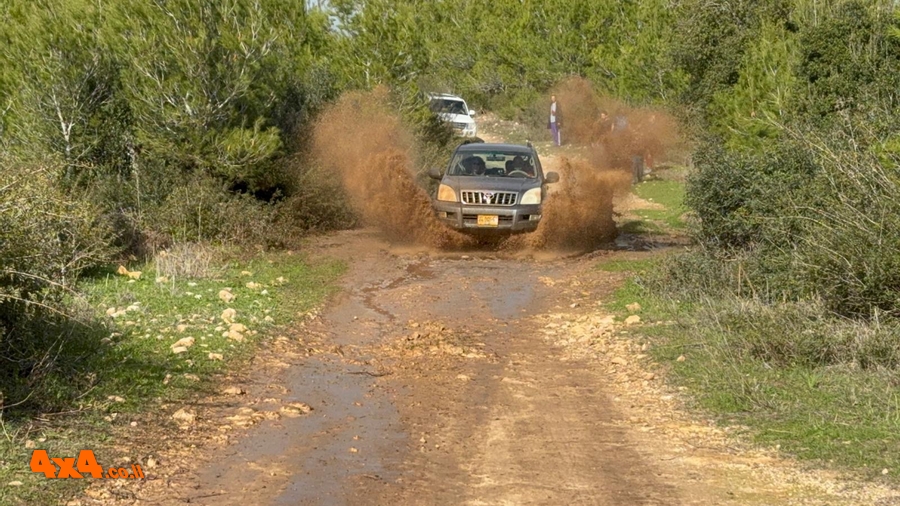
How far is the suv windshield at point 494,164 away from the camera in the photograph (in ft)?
62.6

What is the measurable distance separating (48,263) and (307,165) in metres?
12.4

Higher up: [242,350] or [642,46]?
[642,46]

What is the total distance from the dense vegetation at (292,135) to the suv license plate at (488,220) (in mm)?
3222

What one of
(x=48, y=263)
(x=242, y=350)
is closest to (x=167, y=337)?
(x=242, y=350)

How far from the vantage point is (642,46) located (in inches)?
1390

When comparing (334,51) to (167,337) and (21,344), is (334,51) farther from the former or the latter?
(21,344)

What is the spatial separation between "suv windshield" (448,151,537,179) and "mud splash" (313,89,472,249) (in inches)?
31.3

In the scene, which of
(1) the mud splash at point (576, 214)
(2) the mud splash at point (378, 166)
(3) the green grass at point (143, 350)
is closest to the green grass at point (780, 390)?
(3) the green grass at point (143, 350)

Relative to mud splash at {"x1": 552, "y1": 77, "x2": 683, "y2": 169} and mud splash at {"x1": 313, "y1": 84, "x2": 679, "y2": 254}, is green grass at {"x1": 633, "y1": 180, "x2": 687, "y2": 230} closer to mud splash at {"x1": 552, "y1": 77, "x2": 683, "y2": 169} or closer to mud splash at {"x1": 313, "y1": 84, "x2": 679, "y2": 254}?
mud splash at {"x1": 552, "y1": 77, "x2": 683, "y2": 169}

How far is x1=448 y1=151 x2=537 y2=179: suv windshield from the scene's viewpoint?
1908 cm

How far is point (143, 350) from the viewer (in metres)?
10.1

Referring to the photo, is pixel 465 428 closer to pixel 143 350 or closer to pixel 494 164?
pixel 143 350

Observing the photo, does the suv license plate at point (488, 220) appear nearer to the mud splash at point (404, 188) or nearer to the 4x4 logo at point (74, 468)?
the mud splash at point (404, 188)

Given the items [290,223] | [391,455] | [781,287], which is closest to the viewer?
[391,455]
